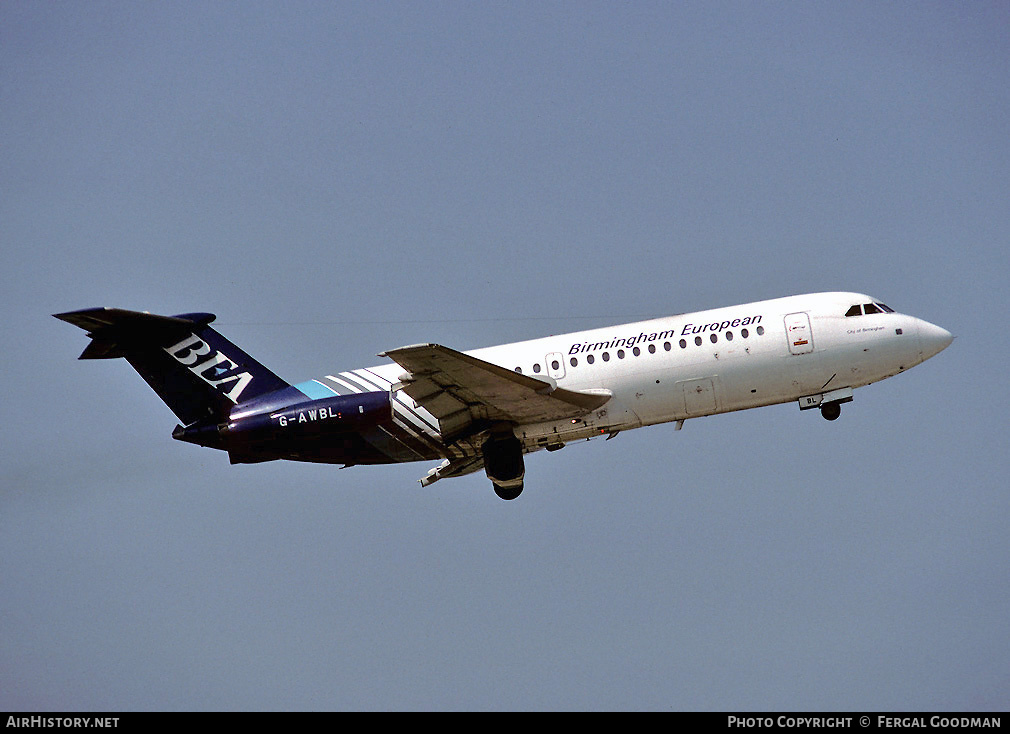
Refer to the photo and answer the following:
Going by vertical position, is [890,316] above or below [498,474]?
above

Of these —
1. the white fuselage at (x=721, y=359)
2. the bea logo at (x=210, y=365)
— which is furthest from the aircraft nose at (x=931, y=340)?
the bea logo at (x=210, y=365)

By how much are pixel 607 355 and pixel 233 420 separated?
12554mm

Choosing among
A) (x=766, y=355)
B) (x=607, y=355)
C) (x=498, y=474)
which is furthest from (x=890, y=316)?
(x=498, y=474)

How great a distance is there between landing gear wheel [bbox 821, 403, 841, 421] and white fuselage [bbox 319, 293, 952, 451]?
0.32 meters

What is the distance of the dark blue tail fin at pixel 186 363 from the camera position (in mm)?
45938

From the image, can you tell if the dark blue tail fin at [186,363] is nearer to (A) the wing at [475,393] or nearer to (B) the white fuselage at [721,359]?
→ (B) the white fuselage at [721,359]

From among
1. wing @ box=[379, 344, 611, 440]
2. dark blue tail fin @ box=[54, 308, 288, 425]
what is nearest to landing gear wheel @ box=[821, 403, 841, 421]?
wing @ box=[379, 344, 611, 440]

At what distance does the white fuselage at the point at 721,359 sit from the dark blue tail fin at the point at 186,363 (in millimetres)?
5440

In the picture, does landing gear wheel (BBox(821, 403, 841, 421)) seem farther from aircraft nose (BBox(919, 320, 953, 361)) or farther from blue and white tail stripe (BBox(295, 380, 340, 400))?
blue and white tail stripe (BBox(295, 380, 340, 400))

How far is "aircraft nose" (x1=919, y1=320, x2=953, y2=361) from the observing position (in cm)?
4488

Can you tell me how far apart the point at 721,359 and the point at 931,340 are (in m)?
7.20
